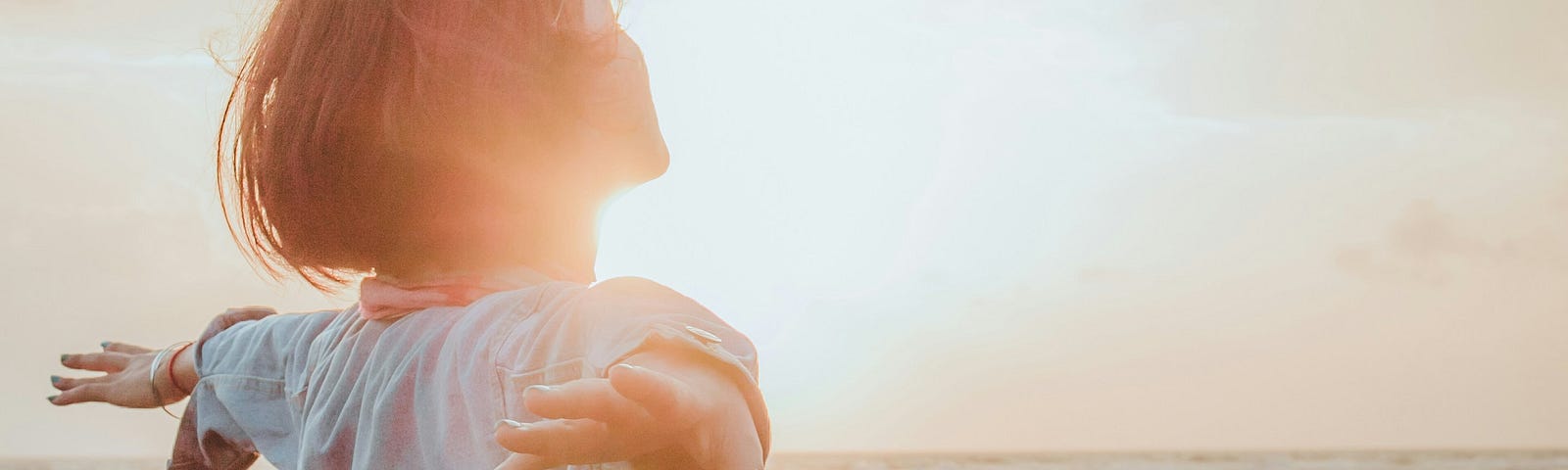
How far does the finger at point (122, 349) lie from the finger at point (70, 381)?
0.19 feet

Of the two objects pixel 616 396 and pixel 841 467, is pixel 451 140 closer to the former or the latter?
pixel 616 396

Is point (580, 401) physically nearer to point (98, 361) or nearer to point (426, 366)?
point (426, 366)

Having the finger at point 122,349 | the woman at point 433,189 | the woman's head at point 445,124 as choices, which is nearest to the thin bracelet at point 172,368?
the finger at point 122,349

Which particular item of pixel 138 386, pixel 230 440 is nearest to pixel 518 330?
pixel 230 440

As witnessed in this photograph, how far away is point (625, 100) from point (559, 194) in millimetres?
134

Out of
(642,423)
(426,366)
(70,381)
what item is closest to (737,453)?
(642,423)

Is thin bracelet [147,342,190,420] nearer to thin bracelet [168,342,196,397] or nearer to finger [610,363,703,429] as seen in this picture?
thin bracelet [168,342,196,397]

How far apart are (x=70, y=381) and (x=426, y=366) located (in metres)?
1.01

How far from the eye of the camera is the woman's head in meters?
1.22

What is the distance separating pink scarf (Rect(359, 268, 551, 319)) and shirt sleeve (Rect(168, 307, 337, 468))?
228mm

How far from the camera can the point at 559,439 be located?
0.75 m

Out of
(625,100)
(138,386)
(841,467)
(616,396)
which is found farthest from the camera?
(841,467)

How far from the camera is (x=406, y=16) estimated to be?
49.4 inches

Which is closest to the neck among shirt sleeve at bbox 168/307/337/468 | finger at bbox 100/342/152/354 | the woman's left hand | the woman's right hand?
shirt sleeve at bbox 168/307/337/468
